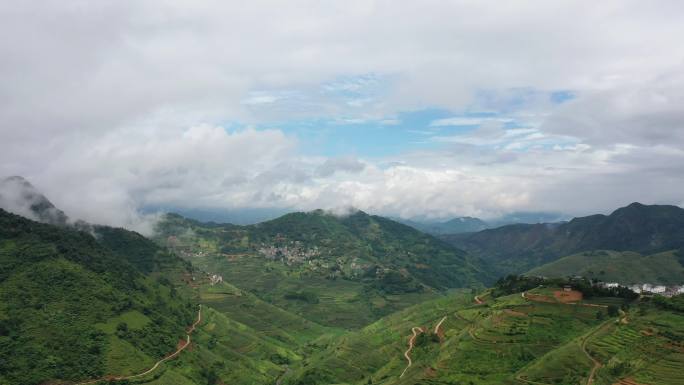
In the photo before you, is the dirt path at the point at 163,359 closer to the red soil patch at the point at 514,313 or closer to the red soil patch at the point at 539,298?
the red soil patch at the point at 514,313

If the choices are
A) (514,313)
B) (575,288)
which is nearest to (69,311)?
(514,313)

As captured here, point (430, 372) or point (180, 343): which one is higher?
point (430, 372)

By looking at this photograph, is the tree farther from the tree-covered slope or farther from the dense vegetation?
the tree-covered slope

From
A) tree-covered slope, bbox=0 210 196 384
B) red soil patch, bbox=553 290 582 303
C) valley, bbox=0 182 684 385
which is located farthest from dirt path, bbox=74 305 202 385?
red soil patch, bbox=553 290 582 303

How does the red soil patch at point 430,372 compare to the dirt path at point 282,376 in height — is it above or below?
above

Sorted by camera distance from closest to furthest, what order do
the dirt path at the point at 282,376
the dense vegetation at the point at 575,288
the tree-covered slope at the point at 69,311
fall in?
the tree-covered slope at the point at 69,311 < the dense vegetation at the point at 575,288 < the dirt path at the point at 282,376

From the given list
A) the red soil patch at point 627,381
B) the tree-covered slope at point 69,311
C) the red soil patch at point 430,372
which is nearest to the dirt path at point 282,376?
the tree-covered slope at point 69,311

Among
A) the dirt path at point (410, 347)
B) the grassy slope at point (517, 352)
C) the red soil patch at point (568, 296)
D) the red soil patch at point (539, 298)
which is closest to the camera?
the grassy slope at point (517, 352)

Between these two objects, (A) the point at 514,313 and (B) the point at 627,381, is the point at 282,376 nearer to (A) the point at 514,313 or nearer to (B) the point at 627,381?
(A) the point at 514,313
